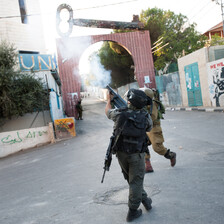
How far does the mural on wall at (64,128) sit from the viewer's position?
498 inches

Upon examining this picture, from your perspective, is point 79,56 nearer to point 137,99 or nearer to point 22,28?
point 22,28

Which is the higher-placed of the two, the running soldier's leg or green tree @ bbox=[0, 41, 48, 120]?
green tree @ bbox=[0, 41, 48, 120]

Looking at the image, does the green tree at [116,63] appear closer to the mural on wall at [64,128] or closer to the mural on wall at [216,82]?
the mural on wall at [216,82]

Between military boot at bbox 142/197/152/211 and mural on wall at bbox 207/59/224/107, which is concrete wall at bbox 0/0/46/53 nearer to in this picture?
mural on wall at bbox 207/59/224/107

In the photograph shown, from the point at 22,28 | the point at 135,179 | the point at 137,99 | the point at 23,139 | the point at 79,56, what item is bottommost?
the point at 23,139

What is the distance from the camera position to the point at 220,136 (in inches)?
296

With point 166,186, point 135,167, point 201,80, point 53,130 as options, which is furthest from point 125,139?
point 201,80

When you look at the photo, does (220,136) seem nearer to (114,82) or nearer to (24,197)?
(24,197)

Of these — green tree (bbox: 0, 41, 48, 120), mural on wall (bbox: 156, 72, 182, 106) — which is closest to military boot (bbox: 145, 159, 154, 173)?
green tree (bbox: 0, 41, 48, 120)

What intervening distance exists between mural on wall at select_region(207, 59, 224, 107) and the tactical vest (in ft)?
43.6

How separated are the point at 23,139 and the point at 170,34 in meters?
23.8

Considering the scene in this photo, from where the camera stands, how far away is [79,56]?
26.4m

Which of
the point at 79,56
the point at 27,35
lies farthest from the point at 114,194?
the point at 79,56

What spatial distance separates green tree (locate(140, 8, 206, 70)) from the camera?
32.4m
